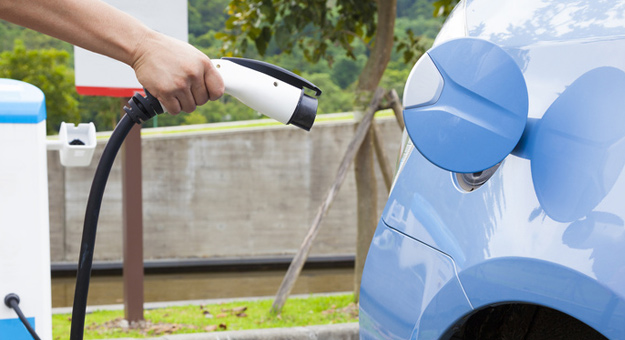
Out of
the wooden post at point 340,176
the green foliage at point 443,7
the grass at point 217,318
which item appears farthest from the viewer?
the green foliage at point 443,7

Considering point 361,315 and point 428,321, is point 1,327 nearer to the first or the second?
point 361,315

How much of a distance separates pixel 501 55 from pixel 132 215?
392 centimetres

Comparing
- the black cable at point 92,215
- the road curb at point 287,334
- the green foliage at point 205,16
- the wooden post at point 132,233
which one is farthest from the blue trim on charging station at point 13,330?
the green foliage at point 205,16

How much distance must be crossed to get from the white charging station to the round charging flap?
1.34 meters

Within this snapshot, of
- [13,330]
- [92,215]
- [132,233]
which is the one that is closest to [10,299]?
[13,330]

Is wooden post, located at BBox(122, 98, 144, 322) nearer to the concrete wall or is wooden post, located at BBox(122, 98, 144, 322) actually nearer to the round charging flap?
the round charging flap

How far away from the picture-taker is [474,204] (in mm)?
1458

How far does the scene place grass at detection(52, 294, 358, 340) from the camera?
194 inches

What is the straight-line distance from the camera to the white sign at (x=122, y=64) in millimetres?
4590

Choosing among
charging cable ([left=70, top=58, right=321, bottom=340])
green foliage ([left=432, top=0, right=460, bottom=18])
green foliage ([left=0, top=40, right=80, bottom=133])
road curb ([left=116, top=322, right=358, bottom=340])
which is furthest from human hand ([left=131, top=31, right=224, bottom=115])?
green foliage ([left=0, top=40, right=80, bottom=133])

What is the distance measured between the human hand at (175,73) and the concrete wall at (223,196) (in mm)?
12023

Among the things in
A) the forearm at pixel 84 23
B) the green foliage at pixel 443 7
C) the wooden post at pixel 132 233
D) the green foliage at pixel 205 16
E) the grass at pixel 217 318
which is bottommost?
the green foliage at pixel 205 16

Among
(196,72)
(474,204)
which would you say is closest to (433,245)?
(474,204)

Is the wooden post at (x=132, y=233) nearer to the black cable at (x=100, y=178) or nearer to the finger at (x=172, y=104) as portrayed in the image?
the black cable at (x=100, y=178)
